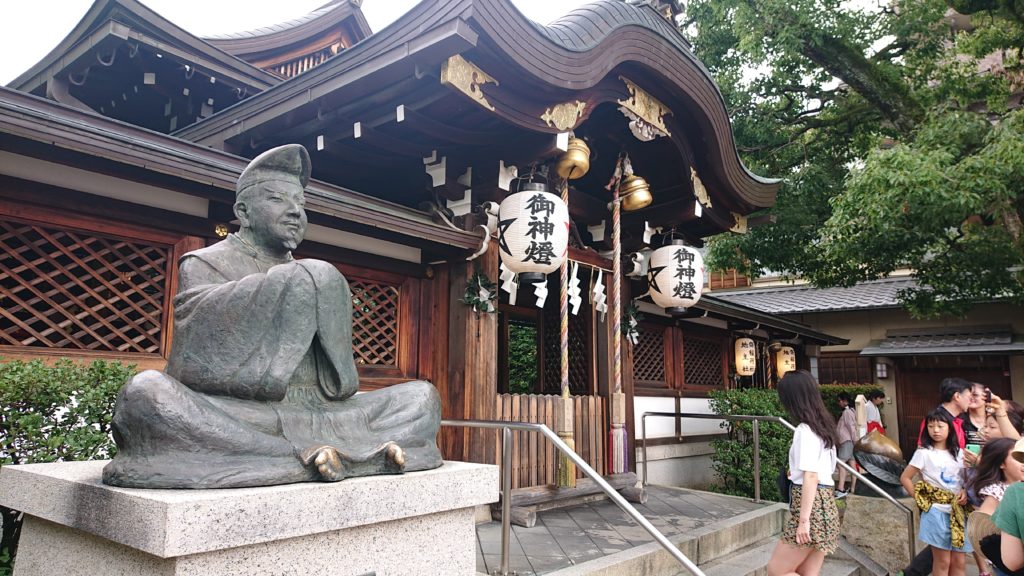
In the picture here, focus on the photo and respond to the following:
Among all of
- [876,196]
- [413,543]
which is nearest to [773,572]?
[413,543]

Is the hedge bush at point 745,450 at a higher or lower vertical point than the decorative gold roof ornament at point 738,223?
lower

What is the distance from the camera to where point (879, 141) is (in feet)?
40.7

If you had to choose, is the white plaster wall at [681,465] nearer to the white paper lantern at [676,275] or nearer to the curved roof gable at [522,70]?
the white paper lantern at [676,275]

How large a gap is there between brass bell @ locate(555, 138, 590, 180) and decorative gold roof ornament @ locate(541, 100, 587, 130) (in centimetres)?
44

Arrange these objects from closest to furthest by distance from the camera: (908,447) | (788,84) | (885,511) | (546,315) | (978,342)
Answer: (885,511) → (546,315) → (788,84) → (978,342) → (908,447)

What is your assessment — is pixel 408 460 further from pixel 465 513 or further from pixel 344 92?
pixel 344 92

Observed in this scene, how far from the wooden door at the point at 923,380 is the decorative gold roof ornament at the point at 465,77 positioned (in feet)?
55.9

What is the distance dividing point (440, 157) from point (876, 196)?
6.27m

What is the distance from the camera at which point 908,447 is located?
1808cm

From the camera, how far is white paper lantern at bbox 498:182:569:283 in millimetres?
6320

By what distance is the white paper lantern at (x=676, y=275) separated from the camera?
27.1 ft

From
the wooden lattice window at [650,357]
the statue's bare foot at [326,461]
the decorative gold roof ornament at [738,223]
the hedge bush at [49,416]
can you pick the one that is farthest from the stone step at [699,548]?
the decorative gold roof ornament at [738,223]

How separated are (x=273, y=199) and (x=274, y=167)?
0.53 ft

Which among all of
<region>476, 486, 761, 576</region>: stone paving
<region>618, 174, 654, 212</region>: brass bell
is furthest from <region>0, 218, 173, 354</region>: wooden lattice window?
<region>618, 174, 654, 212</region>: brass bell
